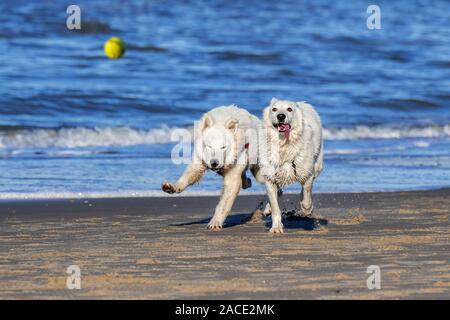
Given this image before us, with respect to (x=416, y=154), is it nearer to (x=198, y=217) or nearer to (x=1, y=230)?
(x=198, y=217)

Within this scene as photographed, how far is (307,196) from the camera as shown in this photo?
34.5 ft

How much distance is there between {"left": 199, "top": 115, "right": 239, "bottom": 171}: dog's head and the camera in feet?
32.9

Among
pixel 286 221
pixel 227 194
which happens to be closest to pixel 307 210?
pixel 286 221

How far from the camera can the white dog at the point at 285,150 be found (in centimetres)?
994

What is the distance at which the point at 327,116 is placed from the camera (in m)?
22.1

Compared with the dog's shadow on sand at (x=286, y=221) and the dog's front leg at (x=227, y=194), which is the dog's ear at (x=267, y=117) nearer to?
the dog's front leg at (x=227, y=194)

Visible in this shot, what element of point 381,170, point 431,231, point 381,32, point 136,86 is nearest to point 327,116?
point 136,86

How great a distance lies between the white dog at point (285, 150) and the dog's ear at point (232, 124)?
0.24 meters

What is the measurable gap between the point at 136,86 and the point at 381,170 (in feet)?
35.4

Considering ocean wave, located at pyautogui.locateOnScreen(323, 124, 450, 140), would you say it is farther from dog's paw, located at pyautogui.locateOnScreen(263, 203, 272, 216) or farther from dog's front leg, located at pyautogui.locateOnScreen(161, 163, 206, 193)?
dog's front leg, located at pyautogui.locateOnScreen(161, 163, 206, 193)

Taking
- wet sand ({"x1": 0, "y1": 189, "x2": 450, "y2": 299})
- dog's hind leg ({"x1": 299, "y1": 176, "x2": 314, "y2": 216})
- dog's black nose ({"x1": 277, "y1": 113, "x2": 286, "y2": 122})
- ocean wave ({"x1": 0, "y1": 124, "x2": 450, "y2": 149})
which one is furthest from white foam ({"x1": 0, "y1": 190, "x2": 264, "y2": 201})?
ocean wave ({"x1": 0, "y1": 124, "x2": 450, "y2": 149})

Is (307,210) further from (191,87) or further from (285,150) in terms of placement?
(191,87)

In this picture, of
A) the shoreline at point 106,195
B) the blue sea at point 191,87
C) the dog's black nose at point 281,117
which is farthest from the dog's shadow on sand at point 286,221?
the blue sea at point 191,87

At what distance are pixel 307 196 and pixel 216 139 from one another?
1.06 metres
